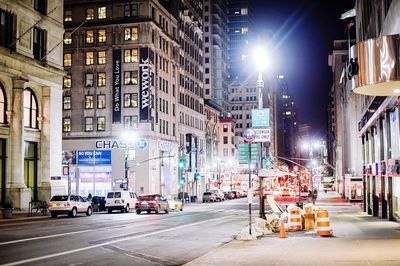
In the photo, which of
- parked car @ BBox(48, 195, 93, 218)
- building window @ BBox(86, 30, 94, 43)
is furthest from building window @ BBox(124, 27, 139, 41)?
parked car @ BBox(48, 195, 93, 218)

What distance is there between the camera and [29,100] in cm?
5228

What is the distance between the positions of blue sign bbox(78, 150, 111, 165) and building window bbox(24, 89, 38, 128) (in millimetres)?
26125

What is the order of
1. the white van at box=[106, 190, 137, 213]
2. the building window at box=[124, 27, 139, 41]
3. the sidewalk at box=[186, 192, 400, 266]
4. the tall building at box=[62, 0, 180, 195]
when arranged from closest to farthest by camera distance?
the sidewalk at box=[186, 192, 400, 266] < the white van at box=[106, 190, 137, 213] < the tall building at box=[62, 0, 180, 195] < the building window at box=[124, 27, 139, 41]

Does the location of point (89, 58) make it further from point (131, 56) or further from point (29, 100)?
point (29, 100)

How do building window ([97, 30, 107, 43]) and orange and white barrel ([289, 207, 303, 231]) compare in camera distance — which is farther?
building window ([97, 30, 107, 43])

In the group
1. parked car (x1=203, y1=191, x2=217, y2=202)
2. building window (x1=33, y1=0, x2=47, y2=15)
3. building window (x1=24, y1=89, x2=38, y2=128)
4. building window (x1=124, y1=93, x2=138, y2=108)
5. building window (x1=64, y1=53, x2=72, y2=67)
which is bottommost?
parked car (x1=203, y1=191, x2=217, y2=202)

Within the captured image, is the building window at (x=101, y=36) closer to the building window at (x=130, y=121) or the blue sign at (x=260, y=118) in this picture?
the building window at (x=130, y=121)

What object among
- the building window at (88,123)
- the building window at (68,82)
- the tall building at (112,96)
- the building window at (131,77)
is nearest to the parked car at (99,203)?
the tall building at (112,96)

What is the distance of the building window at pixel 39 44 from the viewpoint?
171 ft

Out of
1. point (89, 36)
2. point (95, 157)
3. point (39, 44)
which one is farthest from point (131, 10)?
point (39, 44)

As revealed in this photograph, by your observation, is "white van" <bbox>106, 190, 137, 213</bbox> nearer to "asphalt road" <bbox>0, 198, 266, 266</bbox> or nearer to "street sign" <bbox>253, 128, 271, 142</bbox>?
"asphalt road" <bbox>0, 198, 266, 266</bbox>

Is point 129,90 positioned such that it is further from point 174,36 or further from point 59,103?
point 59,103

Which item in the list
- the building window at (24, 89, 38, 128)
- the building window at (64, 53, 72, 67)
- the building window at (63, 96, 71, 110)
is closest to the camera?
the building window at (24, 89, 38, 128)

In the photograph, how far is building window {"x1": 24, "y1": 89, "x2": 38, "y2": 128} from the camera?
170 ft
